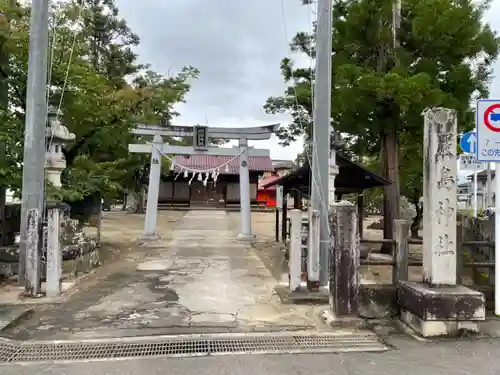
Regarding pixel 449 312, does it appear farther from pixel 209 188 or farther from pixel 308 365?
pixel 209 188

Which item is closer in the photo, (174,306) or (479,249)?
(174,306)

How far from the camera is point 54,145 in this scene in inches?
385

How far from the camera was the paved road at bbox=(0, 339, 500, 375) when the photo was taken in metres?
4.48

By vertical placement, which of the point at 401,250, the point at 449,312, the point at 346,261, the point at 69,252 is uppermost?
the point at 401,250

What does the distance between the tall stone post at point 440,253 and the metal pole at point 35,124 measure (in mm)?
6453

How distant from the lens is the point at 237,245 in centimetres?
1590

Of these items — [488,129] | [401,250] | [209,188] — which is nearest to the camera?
[401,250]

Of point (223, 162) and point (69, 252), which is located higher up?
point (223, 162)

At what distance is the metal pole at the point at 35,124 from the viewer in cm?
825

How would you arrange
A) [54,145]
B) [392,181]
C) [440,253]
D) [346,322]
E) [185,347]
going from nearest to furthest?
[185,347], [440,253], [346,322], [54,145], [392,181]

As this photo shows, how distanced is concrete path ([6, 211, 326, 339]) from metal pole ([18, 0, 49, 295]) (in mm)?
1846

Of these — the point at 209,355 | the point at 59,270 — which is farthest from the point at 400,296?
the point at 59,270

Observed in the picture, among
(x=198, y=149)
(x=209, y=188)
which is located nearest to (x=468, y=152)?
(x=198, y=149)

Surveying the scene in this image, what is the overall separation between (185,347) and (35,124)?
5432 millimetres
